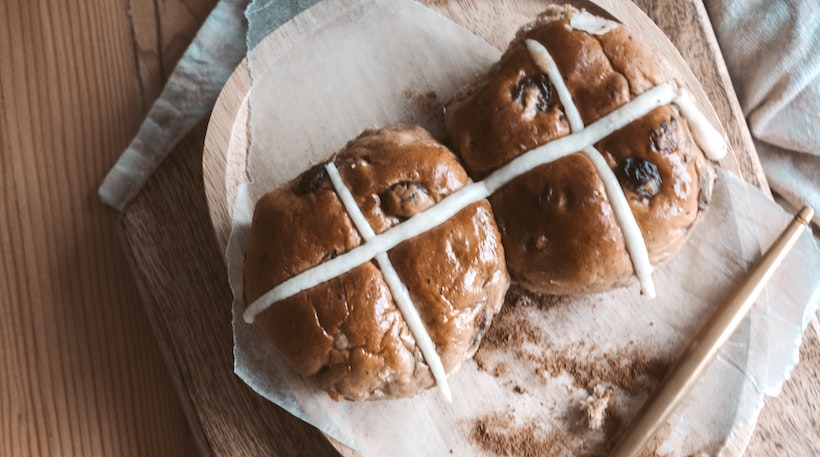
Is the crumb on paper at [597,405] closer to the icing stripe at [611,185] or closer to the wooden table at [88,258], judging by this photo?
the icing stripe at [611,185]

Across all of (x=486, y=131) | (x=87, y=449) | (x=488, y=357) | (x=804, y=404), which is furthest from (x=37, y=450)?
(x=804, y=404)

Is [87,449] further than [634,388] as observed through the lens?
Yes

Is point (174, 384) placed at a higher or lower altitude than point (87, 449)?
higher

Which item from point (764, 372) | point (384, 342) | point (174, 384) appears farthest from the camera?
point (174, 384)

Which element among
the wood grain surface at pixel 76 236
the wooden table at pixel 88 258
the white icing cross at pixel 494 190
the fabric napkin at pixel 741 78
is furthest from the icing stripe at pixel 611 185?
the wood grain surface at pixel 76 236

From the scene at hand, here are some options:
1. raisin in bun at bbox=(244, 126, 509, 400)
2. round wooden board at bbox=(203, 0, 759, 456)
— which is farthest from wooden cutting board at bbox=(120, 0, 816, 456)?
raisin in bun at bbox=(244, 126, 509, 400)

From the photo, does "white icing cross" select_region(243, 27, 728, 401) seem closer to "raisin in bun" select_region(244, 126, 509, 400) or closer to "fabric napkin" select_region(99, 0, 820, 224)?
"raisin in bun" select_region(244, 126, 509, 400)

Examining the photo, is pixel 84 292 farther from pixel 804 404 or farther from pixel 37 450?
pixel 804 404
